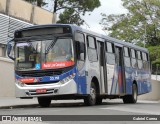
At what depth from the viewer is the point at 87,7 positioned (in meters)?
54.6

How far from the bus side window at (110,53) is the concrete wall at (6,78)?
7097 millimetres

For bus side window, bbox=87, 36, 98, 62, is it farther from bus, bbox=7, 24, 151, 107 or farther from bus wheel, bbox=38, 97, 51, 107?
bus wheel, bbox=38, 97, 51, 107

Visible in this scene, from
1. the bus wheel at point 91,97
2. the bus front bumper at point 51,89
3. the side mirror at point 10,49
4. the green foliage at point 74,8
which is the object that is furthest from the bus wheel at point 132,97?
the green foliage at point 74,8

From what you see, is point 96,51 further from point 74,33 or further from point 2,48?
point 2,48

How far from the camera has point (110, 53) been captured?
22031 mm

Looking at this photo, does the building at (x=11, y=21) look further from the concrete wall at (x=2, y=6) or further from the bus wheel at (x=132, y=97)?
the bus wheel at (x=132, y=97)

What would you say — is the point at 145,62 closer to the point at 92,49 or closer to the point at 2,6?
the point at 92,49

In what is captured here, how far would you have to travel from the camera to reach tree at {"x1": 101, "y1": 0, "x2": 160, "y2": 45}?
56.4 meters

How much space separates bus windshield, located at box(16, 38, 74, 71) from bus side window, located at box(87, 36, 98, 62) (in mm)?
1518

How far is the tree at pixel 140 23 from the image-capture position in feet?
185

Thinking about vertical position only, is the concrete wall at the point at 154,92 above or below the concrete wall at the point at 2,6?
below

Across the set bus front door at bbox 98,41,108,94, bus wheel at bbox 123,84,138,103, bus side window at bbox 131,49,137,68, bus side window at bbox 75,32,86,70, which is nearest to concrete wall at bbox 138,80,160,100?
bus wheel at bbox 123,84,138,103

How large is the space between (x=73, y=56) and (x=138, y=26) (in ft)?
133

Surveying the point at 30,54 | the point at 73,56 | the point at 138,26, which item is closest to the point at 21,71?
the point at 30,54
